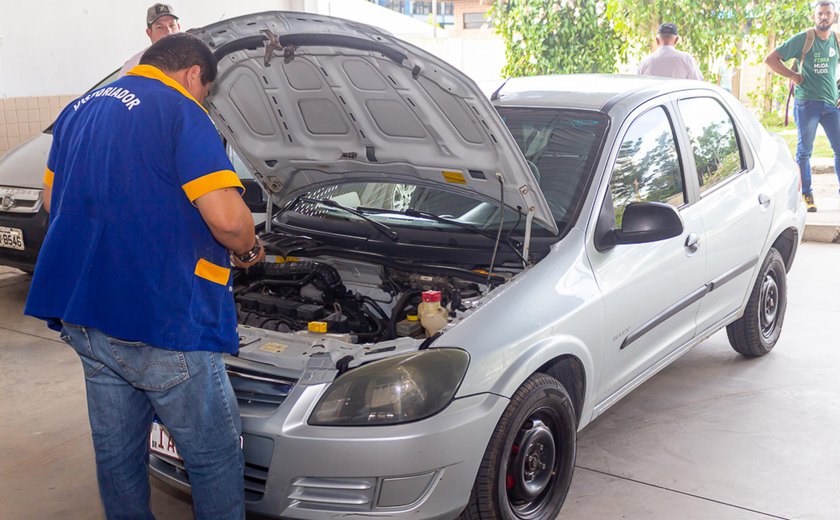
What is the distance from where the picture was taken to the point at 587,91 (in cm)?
397

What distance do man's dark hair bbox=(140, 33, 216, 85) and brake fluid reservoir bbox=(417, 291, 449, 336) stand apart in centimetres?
107

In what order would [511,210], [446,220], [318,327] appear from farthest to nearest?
1. [446,220]
2. [511,210]
3. [318,327]

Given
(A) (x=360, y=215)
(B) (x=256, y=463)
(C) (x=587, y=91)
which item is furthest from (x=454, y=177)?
(B) (x=256, y=463)

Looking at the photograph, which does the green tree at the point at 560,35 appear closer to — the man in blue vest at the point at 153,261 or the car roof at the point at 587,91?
the car roof at the point at 587,91

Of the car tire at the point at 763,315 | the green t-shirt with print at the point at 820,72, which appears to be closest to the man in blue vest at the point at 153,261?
the car tire at the point at 763,315

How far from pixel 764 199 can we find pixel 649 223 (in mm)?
1495

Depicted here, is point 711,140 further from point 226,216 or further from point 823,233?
point 823,233

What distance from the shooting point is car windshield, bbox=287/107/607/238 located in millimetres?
3516

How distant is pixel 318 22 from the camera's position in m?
2.93

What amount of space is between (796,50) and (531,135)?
5.50m

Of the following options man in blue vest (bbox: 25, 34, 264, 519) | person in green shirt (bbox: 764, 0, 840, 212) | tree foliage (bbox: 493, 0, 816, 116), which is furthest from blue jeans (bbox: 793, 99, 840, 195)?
man in blue vest (bbox: 25, 34, 264, 519)

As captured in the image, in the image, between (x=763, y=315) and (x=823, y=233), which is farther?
(x=823, y=233)

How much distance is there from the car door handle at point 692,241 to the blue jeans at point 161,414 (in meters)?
2.09

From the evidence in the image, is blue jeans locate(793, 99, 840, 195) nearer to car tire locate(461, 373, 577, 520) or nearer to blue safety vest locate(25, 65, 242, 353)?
car tire locate(461, 373, 577, 520)
